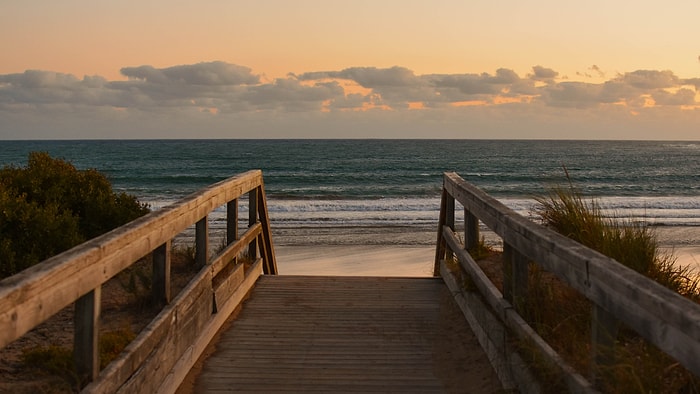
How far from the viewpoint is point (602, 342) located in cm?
275

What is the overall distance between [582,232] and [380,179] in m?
38.1

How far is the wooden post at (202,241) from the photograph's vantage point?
4.91 meters

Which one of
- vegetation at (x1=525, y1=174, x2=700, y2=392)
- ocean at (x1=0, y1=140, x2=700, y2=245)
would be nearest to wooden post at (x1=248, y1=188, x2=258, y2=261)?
ocean at (x1=0, y1=140, x2=700, y2=245)

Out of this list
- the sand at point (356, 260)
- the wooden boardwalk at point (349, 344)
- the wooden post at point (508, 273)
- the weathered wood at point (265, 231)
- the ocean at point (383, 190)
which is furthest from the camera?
the ocean at point (383, 190)

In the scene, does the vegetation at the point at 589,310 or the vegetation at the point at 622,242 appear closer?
the vegetation at the point at 589,310

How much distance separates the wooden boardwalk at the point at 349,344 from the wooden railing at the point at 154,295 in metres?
0.28

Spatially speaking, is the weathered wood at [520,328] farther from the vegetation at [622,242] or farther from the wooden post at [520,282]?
the vegetation at [622,242]

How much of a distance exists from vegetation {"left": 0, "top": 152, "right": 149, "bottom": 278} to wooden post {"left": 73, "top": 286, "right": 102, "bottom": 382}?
3.31 metres

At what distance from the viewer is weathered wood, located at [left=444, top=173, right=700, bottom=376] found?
2023 mm

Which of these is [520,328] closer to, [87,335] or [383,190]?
[87,335]

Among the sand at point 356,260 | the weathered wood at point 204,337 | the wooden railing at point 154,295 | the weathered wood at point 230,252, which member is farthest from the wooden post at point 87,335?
the sand at point 356,260

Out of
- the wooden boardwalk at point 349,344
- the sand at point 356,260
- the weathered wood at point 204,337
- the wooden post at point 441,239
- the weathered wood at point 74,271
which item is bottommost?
the sand at point 356,260

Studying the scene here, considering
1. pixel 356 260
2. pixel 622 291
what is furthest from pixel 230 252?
pixel 356 260

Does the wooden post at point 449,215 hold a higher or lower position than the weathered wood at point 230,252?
higher
